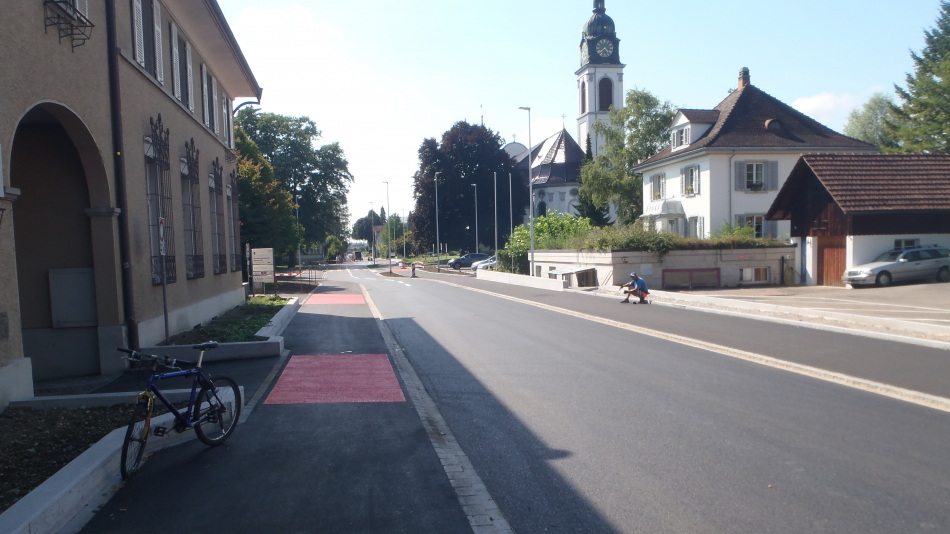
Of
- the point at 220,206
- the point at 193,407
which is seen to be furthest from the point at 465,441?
the point at 220,206

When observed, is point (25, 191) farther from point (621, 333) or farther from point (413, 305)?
point (413, 305)

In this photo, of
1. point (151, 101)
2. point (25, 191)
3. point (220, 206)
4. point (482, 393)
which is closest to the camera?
point (482, 393)

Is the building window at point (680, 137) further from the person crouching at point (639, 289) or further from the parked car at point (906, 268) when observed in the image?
the person crouching at point (639, 289)

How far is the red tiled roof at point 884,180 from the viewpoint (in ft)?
85.9

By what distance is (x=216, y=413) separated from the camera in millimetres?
6391

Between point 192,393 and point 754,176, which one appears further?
point 754,176

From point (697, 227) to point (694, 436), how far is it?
34.7 metres

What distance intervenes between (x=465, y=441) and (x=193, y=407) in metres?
2.63

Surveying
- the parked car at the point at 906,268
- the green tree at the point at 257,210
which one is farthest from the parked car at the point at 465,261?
the parked car at the point at 906,268

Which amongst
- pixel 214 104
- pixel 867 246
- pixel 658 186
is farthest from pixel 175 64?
pixel 658 186

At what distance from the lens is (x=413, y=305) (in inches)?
939

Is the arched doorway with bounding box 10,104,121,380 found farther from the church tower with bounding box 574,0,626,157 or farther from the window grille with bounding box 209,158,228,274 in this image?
the church tower with bounding box 574,0,626,157

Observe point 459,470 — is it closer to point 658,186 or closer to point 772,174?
point 772,174

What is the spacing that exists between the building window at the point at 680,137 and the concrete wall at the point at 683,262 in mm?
12715
